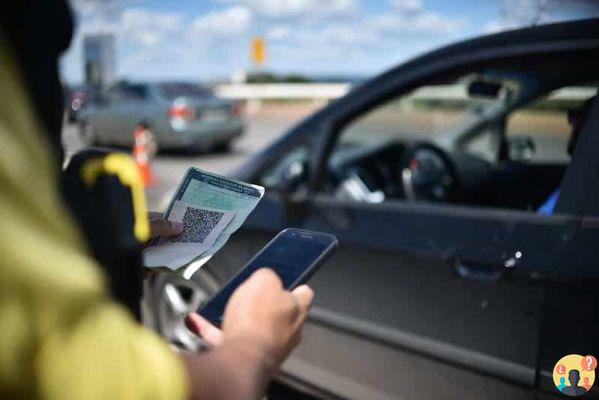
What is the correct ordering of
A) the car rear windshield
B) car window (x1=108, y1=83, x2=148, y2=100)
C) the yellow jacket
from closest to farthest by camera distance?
the yellow jacket, the car rear windshield, car window (x1=108, y1=83, x2=148, y2=100)

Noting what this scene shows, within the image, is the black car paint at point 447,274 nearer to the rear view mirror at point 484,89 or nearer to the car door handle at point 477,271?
the car door handle at point 477,271

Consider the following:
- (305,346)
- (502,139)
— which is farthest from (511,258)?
(502,139)

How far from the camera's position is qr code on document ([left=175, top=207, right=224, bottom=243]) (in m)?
1.21

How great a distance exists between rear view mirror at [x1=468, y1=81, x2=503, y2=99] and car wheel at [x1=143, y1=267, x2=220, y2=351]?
1.58 meters

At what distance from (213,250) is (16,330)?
1.66ft

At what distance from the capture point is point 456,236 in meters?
2.22

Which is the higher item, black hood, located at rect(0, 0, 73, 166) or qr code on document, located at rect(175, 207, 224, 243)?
black hood, located at rect(0, 0, 73, 166)

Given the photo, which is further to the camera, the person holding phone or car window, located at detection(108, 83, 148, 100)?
car window, located at detection(108, 83, 148, 100)

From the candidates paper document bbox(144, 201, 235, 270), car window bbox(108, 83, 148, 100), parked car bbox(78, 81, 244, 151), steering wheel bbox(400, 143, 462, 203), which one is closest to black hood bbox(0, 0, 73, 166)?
paper document bbox(144, 201, 235, 270)

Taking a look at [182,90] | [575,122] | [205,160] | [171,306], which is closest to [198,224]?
[575,122]

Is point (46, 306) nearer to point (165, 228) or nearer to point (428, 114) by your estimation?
point (165, 228)

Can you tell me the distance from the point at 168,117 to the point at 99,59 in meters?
10.5

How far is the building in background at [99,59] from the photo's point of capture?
5.79 ft

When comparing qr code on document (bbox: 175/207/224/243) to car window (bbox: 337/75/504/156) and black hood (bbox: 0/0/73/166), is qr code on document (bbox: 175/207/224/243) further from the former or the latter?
car window (bbox: 337/75/504/156)
